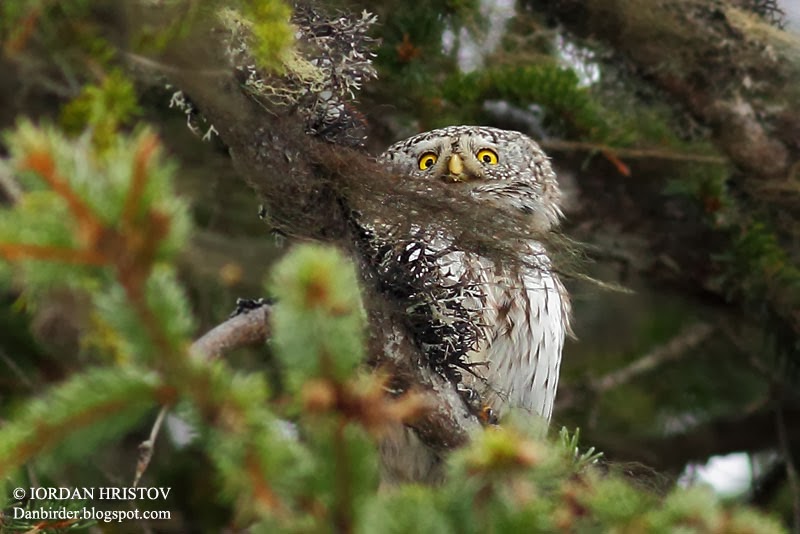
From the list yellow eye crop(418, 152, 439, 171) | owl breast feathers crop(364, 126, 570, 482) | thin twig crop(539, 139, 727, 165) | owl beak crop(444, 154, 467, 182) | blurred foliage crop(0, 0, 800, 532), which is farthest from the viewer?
thin twig crop(539, 139, 727, 165)

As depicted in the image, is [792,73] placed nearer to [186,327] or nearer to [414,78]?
[414,78]

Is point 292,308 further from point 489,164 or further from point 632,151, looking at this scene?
point 632,151

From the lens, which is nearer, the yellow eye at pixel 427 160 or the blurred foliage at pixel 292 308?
the blurred foliage at pixel 292 308

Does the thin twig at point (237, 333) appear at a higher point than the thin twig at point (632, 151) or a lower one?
higher

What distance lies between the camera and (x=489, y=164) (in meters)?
4.52

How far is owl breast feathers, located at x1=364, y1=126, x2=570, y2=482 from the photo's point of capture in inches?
115

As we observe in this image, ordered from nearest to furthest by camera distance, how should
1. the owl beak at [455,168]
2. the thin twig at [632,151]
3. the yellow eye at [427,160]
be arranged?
the owl beak at [455,168], the yellow eye at [427,160], the thin twig at [632,151]

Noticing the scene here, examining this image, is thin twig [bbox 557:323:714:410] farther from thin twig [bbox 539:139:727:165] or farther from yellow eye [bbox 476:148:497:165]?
yellow eye [bbox 476:148:497:165]

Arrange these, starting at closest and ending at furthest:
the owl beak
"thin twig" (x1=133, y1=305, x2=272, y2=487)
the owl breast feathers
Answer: the owl breast feathers
"thin twig" (x1=133, y1=305, x2=272, y2=487)
the owl beak

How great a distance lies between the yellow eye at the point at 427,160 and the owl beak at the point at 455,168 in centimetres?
12

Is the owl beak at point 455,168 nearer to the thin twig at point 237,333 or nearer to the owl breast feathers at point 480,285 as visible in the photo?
the owl breast feathers at point 480,285

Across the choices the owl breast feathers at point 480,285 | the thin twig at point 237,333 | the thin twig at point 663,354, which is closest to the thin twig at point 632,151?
the owl breast feathers at point 480,285

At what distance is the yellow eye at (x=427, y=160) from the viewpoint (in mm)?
4461

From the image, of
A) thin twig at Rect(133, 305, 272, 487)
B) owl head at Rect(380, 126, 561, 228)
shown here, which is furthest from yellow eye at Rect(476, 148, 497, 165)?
thin twig at Rect(133, 305, 272, 487)
